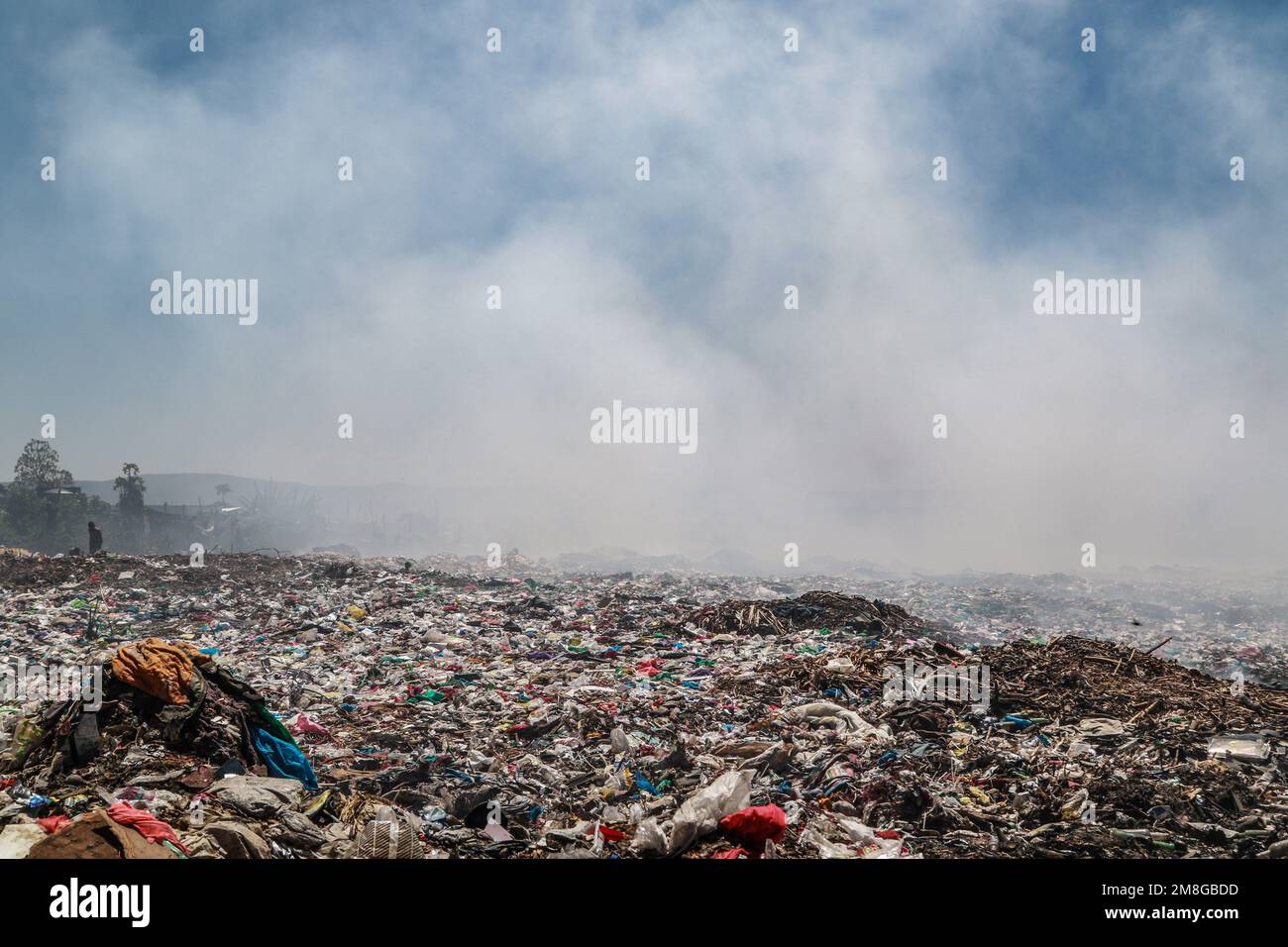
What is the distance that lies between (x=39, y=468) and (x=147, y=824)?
3995 cm

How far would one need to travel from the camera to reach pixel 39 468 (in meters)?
33.6

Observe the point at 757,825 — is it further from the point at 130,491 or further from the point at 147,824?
the point at 130,491

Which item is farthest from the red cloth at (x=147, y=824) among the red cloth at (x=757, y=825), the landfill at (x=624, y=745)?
the red cloth at (x=757, y=825)

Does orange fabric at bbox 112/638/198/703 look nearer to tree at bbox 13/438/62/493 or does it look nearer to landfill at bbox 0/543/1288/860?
landfill at bbox 0/543/1288/860

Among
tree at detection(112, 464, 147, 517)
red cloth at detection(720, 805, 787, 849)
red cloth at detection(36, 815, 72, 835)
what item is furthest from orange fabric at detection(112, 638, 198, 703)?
tree at detection(112, 464, 147, 517)

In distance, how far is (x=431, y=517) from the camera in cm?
4978

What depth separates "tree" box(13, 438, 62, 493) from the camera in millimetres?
33406

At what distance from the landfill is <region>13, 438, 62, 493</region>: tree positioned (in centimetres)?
2948
